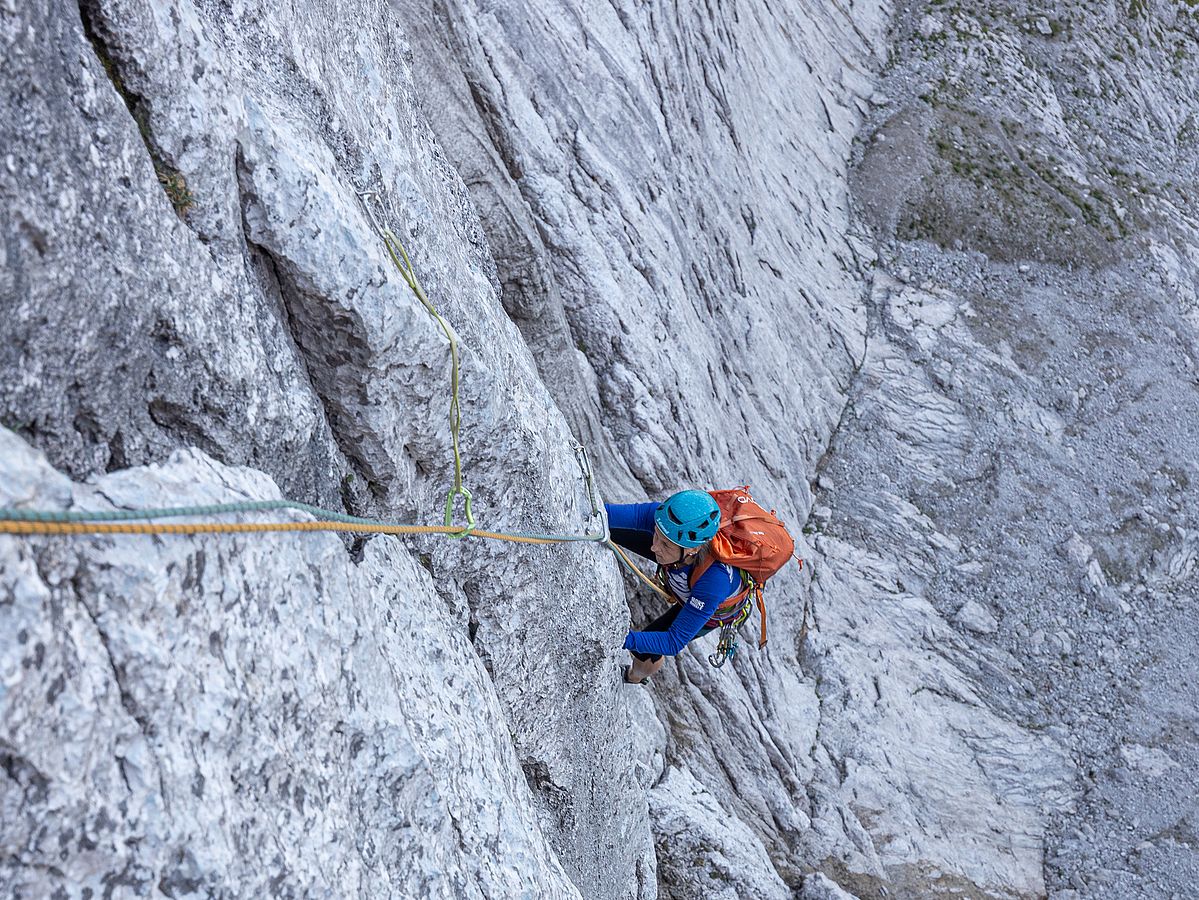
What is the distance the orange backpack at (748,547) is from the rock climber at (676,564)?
0.09m

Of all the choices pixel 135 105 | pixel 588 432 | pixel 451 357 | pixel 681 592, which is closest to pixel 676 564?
pixel 681 592

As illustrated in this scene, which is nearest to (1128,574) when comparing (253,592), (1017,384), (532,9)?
(1017,384)

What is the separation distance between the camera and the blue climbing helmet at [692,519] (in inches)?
297

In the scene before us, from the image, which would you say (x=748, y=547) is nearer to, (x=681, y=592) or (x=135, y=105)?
(x=681, y=592)

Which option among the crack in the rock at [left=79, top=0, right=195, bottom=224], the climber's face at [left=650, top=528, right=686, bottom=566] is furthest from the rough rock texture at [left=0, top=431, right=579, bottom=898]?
the climber's face at [left=650, top=528, right=686, bottom=566]

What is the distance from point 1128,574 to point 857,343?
7.47 metres

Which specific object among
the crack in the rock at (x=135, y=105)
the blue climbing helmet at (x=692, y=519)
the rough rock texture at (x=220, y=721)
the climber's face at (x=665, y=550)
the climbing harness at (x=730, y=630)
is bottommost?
the climbing harness at (x=730, y=630)

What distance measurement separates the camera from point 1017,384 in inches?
806

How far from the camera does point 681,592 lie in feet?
28.3

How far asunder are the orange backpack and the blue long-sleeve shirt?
110mm

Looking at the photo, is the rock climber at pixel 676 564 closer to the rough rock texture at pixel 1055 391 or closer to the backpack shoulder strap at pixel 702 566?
the backpack shoulder strap at pixel 702 566

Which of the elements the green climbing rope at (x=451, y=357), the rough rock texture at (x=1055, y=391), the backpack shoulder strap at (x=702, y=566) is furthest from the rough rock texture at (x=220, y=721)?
the rough rock texture at (x=1055, y=391)

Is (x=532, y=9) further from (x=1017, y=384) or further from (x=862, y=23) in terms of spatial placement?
(x=862, y=23)

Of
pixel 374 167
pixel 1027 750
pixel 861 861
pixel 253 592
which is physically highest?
pixel 374 167
